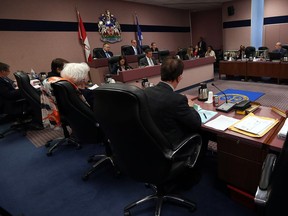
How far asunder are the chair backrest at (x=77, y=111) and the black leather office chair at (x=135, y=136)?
674 millimetres

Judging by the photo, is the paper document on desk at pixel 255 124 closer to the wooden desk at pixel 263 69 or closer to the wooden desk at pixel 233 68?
the wooden desk at pixel 263 69

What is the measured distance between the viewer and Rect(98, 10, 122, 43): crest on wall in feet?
20.9

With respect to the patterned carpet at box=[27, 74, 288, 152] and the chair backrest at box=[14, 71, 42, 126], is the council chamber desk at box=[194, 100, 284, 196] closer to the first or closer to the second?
the patterned carpet at box=[27, 74, 288, 152]

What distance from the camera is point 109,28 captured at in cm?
652

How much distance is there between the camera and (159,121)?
1342 mm

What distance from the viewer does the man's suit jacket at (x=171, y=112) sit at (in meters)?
1.31

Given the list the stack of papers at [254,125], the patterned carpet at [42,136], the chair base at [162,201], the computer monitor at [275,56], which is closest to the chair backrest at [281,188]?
the stack of papers at [254,125]

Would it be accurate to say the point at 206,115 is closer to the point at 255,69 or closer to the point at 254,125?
the point at 254,125

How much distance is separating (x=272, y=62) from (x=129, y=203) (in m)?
5.22

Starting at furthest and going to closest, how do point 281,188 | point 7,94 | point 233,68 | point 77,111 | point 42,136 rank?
point 233,68
point 42,136
point 7,94
point 77,111
point 281,188

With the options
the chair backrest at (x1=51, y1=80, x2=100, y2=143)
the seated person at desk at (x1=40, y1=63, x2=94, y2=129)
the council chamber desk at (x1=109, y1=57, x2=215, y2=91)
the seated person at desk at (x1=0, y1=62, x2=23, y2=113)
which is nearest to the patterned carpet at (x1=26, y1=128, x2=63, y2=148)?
the seated person at desk at (x1=0, y1=62, x2=23, y2=113)

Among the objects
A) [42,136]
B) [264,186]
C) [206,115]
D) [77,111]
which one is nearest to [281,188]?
[264,186]

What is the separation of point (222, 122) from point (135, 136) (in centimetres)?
79

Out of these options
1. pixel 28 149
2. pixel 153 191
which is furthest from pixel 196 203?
pixel 28 149
